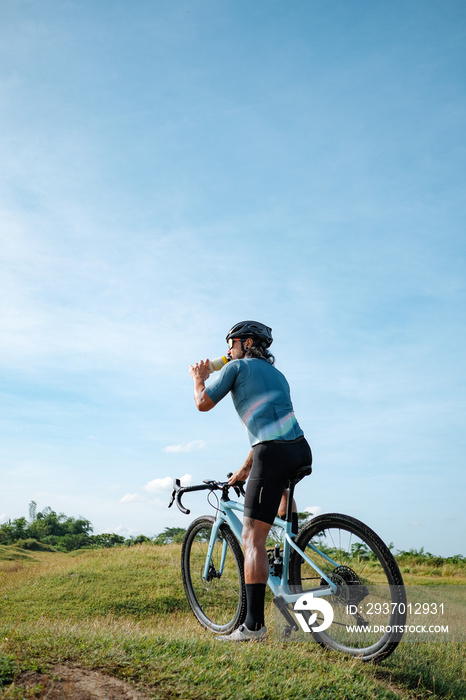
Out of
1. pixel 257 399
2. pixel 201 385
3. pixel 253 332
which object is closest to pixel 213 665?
pixel 257 399

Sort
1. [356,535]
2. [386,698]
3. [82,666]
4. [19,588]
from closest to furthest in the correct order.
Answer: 1. [82,666]
2. [386,698]
3. [356,535]
4. [19,588]

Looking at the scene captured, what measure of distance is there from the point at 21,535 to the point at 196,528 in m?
17.6

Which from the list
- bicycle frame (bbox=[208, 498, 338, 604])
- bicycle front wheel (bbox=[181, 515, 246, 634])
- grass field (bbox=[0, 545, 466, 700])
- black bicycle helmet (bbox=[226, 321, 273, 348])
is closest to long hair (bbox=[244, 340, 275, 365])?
black bicycle helmet (bbox=[226, 321, 273, 348])

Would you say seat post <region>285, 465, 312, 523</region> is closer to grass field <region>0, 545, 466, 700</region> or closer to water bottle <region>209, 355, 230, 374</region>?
grass field <region>0, 545, 466, 700</region>

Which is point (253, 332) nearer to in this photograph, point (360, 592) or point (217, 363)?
point (217, 363)

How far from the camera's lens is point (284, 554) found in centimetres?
552

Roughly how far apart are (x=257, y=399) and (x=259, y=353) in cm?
65

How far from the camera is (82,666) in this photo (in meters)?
3.98

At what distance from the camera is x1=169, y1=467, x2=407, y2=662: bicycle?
475cm

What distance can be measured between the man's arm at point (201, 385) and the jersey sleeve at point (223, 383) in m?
0.06

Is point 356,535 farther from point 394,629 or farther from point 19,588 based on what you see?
point 19,588

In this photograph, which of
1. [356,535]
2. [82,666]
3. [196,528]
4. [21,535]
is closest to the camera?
[82,666]

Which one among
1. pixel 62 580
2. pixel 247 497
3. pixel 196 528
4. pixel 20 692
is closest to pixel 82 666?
pixel 20 692

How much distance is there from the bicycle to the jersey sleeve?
1.08m
